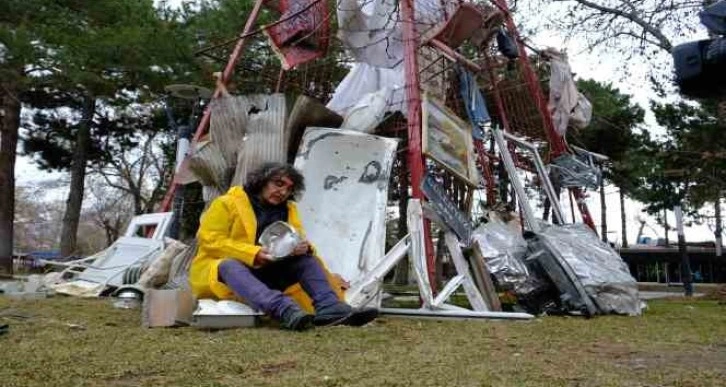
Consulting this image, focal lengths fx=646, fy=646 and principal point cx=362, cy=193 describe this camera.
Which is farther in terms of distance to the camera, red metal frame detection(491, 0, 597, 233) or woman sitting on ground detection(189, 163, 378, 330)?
red metal frame detection(491, 0, 597, 233)

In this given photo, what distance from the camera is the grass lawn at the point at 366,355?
68.6 inches

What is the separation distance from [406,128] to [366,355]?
9.95ft

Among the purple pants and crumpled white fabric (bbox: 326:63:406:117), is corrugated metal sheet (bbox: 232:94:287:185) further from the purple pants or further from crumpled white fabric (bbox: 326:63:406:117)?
the purple pants

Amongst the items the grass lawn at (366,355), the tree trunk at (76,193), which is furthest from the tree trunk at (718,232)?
the tree trunk at (76,193)

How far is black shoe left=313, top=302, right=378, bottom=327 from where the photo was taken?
2955mm

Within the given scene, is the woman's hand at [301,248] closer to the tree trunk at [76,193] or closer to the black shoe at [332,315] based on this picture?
the black shoe at [332,315]

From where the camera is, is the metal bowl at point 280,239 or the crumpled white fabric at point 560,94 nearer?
the metal bowl at point 280,239

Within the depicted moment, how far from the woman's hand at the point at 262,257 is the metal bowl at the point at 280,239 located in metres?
0.03

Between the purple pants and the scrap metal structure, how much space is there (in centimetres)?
52

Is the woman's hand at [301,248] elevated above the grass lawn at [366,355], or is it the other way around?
the woman's hand at [301,248]

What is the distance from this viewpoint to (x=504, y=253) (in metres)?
4.29

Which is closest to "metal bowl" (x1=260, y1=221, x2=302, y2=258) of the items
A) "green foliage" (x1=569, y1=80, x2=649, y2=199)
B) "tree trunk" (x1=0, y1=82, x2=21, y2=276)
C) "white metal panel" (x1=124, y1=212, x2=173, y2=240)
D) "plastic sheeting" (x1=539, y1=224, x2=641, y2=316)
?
"plastic sheeting" (x1=539, y1=224, x2=641, y2=316)

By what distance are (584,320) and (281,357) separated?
2.25 m

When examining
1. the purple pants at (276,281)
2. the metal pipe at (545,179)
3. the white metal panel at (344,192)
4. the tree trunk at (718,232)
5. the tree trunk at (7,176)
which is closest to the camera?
the purple pants at (276,281)
